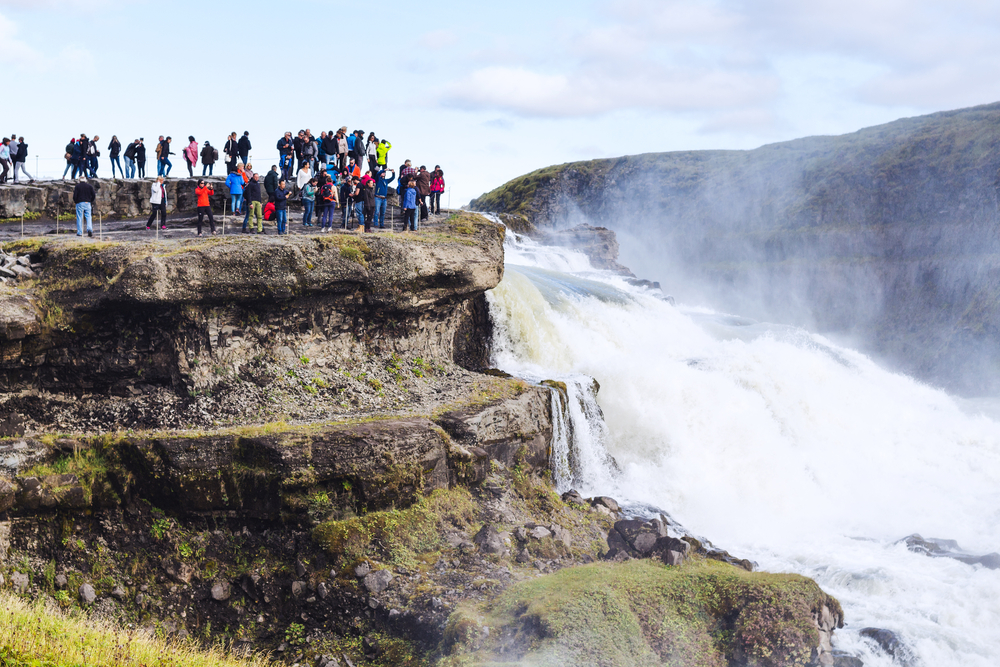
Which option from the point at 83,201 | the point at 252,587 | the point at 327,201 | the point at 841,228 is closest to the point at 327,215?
the point at 327,201

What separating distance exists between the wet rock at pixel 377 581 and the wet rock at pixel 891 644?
9.60 m

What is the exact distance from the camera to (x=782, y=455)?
25.9 meters

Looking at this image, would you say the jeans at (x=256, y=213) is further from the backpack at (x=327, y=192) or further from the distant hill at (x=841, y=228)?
the distant hill at (x=841, y=228)

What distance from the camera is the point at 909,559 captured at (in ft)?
68.4

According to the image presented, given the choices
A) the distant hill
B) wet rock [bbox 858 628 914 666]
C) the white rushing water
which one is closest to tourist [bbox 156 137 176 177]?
the white rushing water

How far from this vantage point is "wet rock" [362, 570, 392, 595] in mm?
15062

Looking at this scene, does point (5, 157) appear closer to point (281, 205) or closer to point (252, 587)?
point (281, 205)

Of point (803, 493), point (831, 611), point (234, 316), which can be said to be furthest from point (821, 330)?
point (234, 316)

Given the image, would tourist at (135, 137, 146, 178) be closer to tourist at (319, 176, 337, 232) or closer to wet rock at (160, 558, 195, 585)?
tourist at (319, 176, 337, 232)

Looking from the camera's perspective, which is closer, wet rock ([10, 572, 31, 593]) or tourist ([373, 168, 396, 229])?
wet rock ([10, 572, 31, 593])

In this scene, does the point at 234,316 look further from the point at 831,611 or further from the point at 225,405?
the point at 831,611

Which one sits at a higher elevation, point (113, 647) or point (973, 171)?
point (973, 171)

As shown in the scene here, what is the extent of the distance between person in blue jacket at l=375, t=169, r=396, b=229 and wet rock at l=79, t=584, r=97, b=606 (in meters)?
14.3

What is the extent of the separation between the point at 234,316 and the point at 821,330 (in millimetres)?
51346
